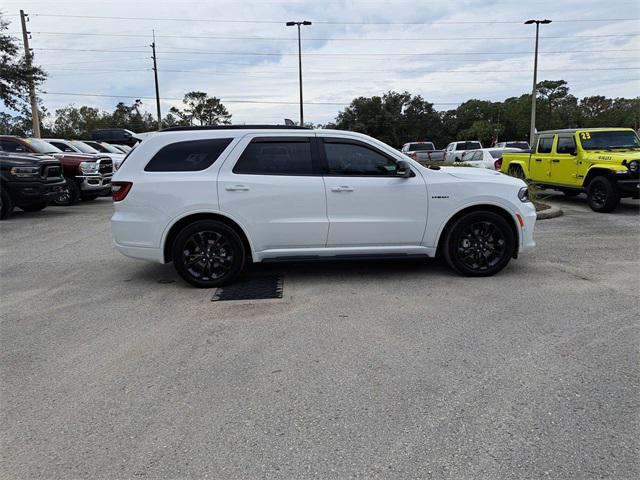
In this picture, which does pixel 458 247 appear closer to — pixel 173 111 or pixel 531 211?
pixel 531 211

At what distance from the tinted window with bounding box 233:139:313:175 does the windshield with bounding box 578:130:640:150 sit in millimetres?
8800

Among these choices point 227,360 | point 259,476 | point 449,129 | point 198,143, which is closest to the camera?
point 259,476

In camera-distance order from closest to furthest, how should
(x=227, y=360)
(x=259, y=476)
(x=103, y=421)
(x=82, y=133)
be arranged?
1. (x=259, y=476)
2. (x=103, y=421)
3. (x=227, y=360)
4. (x=82, y=133)

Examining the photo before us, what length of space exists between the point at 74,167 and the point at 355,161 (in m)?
11.2

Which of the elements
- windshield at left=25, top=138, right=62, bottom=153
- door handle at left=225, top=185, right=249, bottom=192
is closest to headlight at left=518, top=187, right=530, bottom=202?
door handle at left=225, top=185, right=249, bottom=192

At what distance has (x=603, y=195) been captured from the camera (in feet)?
36.9

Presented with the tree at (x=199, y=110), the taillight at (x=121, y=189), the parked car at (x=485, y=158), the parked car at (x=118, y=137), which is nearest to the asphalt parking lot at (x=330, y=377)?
the taillight at (x=121, y=189)

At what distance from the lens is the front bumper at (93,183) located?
14.4 metres

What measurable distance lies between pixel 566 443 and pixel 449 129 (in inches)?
3942

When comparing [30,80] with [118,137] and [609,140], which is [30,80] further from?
[609,140]

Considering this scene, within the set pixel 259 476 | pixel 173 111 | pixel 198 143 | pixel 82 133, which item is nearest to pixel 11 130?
pixel 82 133

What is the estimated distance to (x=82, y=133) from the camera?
71500mm

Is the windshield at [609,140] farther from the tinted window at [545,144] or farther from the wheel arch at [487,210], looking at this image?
the wheel arch at [487,210]

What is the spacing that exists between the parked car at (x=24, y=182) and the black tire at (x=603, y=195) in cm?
1263
